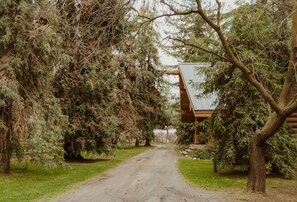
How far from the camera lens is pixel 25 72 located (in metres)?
11.8

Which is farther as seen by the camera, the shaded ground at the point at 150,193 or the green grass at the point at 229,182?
the green grass at the point at 229,182

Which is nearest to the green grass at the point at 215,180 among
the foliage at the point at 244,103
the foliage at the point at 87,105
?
the foliage at the point at 244,103

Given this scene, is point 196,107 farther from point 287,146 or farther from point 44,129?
point 44,129

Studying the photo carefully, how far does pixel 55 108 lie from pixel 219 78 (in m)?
6.19

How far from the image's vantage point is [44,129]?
38.0 ft

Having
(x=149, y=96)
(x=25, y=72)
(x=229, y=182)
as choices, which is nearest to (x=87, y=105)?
(x=25, y=72)

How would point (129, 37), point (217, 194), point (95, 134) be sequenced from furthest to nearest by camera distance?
point (95, 134) → point (217, 194) → point (129, 37)

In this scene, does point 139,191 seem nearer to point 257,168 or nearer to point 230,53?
point 257,168

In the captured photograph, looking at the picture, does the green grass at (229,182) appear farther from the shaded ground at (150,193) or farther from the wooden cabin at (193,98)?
the wooden cabin at (193,98)

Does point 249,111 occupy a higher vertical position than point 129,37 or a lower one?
lower

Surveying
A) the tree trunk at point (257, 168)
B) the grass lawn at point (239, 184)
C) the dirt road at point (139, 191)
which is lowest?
the dirt road at point (139, 191)

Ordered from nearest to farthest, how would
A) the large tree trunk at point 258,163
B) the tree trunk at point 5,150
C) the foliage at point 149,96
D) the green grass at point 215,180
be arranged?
the large tree trunk at point 258,163 < the green grass at point 215,180 < the tree trunk at point 5,150 < the foliage at point 149,96

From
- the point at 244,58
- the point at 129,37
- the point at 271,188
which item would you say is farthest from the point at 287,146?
the point at 129,37

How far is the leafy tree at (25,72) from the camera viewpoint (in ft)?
36.2
